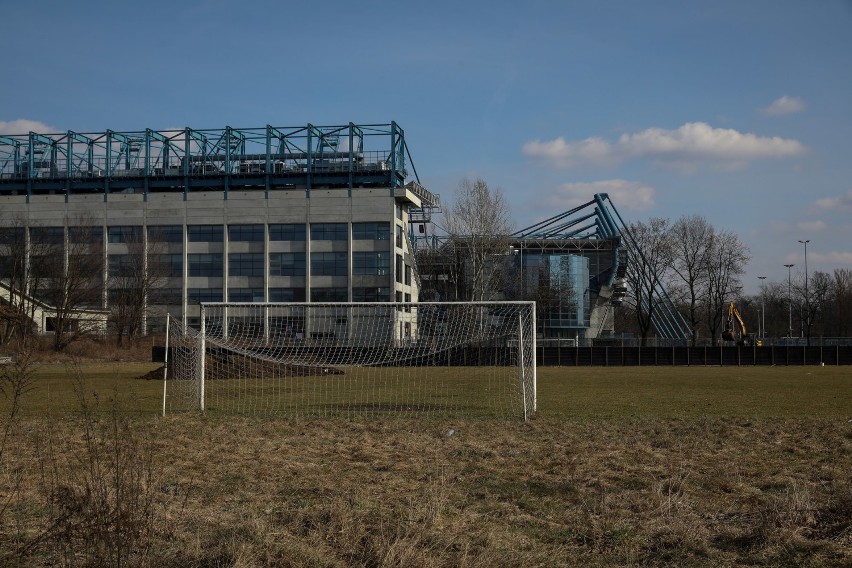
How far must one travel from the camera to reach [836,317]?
8231cm

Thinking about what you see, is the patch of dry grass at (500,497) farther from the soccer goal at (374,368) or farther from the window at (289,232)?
the window at (289,232)

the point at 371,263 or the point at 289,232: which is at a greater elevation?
the point at 289,232

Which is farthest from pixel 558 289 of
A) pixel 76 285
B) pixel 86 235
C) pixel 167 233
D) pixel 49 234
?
pixel 49 234

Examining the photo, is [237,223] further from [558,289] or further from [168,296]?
[558,289]

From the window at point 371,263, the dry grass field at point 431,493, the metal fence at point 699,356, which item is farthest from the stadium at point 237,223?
the dry grass field at point 431,493

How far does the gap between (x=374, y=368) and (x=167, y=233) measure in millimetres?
41651

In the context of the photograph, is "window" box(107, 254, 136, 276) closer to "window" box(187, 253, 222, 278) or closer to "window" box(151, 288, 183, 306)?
"window" box(151, 288, 183, 306)

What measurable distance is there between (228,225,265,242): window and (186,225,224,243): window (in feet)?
3.12

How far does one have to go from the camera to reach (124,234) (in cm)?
7106

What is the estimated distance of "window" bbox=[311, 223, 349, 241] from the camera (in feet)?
227

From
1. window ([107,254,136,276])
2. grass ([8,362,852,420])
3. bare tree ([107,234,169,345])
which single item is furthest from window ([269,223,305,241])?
grass ([8,362,852,420])

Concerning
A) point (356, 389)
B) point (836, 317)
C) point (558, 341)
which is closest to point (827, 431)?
point (356, 389)

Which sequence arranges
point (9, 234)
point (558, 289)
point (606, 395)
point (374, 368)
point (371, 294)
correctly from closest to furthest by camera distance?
point (606, 395) < point (374, 368) < point (371, 294) < point (9, 234) < point (558, 289)

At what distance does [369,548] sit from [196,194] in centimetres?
6786
